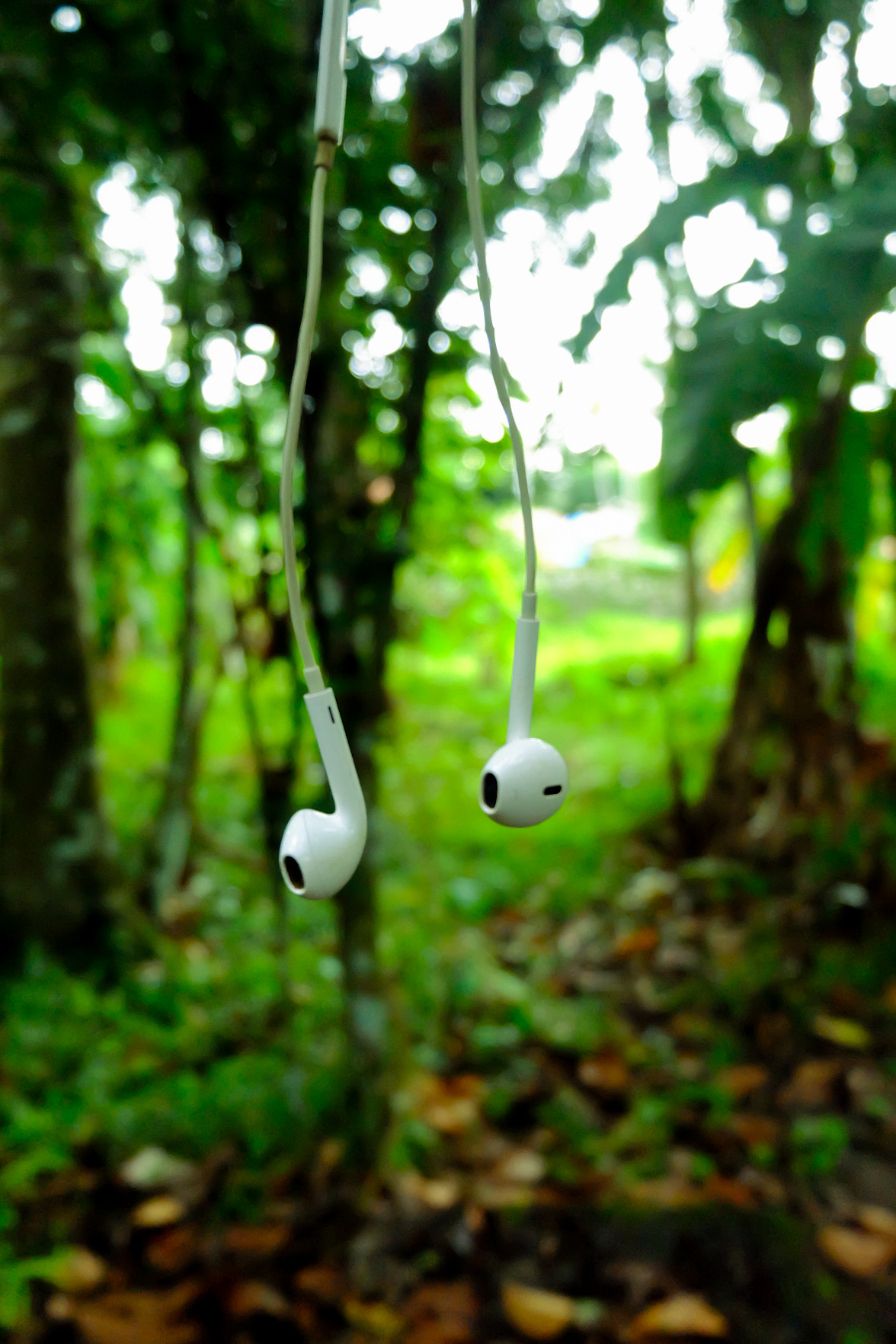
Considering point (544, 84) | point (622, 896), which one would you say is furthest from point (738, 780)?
point (544, 84)

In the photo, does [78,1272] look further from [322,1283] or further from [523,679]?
[523,679]

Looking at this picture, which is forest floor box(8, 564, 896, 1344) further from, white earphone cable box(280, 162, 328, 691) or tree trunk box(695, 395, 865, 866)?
white earphone cable box(280, 162, 328, 691)

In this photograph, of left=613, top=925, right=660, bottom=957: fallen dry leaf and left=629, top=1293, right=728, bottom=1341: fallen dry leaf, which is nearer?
left=629, top=1293, right=728, bottom=1341: fallen dry leaf

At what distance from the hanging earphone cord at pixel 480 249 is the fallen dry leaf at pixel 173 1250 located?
124 centimetres

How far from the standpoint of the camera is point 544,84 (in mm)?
1062

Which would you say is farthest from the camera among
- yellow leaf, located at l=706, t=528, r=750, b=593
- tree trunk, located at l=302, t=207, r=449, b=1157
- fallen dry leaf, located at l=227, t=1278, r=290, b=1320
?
yellow leaf, located at l=706, t=528, r=750, b=593

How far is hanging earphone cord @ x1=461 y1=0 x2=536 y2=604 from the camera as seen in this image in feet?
1.15

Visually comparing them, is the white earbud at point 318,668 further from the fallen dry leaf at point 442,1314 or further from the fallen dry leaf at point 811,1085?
the fallen dry leaf at point 811,1085

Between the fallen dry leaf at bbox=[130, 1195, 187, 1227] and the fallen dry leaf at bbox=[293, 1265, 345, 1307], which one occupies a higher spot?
the fallen dry leaf at bbox=[130, 1195, 187, 1227]

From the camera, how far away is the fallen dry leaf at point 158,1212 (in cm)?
126

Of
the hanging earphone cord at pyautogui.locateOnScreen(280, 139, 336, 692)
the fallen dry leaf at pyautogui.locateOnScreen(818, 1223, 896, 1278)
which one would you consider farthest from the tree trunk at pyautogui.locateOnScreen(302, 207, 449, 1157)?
the fallen dry leaf at pyautogui.locateOnScreen(818, 1223, 896, 1278)

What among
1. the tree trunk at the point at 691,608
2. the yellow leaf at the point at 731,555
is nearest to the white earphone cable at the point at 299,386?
the yellow leaf at the point at 731,555

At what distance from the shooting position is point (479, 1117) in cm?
146

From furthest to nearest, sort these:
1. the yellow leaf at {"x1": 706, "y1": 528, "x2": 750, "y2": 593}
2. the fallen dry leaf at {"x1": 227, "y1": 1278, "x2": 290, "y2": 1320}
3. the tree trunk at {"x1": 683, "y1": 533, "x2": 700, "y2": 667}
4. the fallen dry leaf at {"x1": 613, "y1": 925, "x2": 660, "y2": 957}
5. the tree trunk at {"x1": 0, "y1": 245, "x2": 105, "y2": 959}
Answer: the tree trunk at {"x1": 683, "y1": 533, "x2": 700, "y2": 667}, the yellow leaf at {"x1": 706, "y1": 528, "x2": 750, "y2": 593}, the fallen dry leaf at {"x1": 613, "y1": 925, "x2": 660, "y2": 957}, the tree trunk at {"x1": 0, "y1": 245, "x2": 105, "y2": 959}, the fallen dry leaf at {"x1": 227, "y1": 1278, "x2": 290, "y2": 1320}
